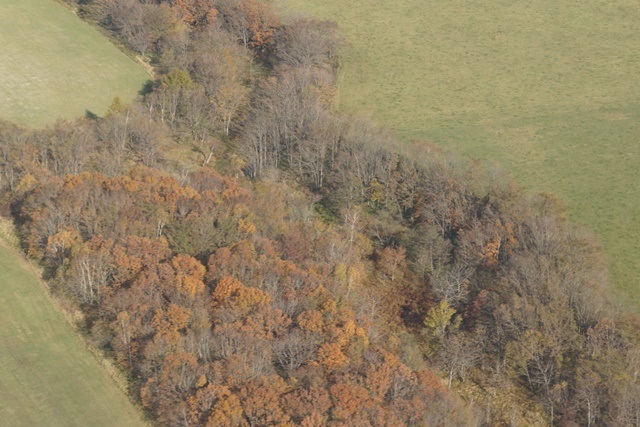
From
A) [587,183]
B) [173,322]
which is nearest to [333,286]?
[173,322]

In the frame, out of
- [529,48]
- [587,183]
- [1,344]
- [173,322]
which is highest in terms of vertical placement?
[529,48]

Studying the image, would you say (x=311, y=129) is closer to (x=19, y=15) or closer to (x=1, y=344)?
(x=1, y=344)

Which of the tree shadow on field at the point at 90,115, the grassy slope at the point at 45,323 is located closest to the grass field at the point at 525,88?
the tree shadow on field at the point at 90,115

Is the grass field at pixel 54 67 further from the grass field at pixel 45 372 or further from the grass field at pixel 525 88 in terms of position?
the grass field at pixel 45 372

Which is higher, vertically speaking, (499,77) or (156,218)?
(499,77)

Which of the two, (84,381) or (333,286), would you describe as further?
(333,286)
